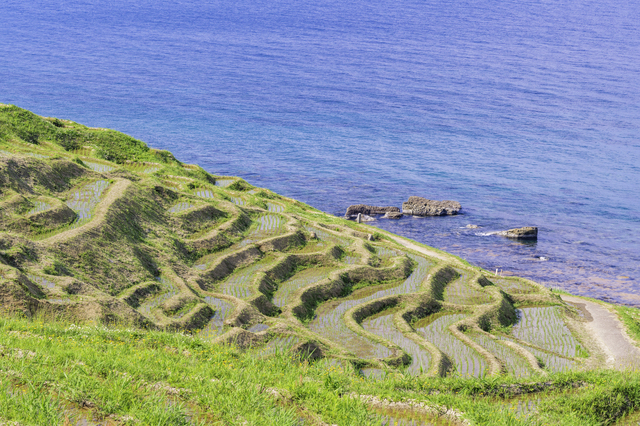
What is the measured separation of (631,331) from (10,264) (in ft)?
97.5

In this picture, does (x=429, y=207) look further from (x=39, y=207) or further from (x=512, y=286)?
(x=39, y=207)

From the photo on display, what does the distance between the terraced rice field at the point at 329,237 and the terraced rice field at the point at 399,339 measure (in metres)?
9.14

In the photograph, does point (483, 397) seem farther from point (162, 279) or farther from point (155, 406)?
point (162, 279)

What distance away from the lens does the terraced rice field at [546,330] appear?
25.0 m

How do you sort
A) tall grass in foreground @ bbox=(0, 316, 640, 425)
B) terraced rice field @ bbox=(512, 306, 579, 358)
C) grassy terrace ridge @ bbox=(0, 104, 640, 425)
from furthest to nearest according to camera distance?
terraced rice field @ bbox=(512, 306, 579, 358), grassy terrace ridge @ bbox=(0, 104, 640, 425), tall grass in foreground @ bbox=(0, 316, 640, 425)

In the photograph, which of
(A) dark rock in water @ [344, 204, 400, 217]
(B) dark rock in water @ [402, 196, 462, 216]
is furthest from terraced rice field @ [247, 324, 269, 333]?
(B) dark rock in water @ [402, 196, 462, 216]

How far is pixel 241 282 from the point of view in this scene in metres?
26.6

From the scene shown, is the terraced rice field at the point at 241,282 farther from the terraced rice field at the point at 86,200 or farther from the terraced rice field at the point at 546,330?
the terraced rice field at the point at 546,330

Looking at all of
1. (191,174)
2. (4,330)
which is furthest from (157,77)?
(4,330)

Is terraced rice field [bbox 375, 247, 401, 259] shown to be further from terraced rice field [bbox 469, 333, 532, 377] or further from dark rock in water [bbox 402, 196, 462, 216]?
dark rock in water [bbox 402, 196, 462, 216]

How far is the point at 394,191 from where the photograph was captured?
227ft

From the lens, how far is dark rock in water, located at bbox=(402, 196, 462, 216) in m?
60.7

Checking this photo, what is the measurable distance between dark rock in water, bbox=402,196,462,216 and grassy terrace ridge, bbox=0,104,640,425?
18778mm

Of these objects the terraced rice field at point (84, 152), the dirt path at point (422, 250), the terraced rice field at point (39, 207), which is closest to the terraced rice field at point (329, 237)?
the dirt path at point (422, 250)
